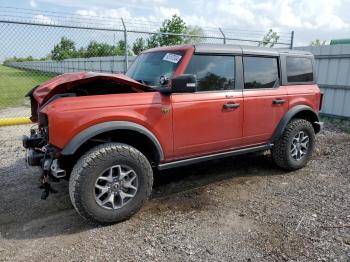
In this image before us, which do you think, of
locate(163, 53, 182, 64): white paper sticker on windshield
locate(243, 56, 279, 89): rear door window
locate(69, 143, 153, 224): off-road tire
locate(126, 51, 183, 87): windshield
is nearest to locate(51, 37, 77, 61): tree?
locate(126, 51, 183, 87): windshield

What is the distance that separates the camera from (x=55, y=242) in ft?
11.0

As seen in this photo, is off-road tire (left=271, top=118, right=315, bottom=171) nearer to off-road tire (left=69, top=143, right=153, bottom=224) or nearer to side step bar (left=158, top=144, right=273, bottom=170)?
side step bar (left=158, top=144, right=273, bottom=170)

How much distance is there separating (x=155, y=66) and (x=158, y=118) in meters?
0.93

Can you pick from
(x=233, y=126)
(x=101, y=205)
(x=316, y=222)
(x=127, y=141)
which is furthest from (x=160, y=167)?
(x=316, y=222)

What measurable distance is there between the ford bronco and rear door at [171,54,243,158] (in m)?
0.01

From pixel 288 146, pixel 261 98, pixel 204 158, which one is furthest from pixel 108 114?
pixel 288 146

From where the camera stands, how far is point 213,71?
14.5ft

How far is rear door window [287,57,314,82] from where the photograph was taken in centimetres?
525

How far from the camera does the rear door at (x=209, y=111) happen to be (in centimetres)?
409

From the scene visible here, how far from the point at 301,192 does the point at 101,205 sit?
2.64 m

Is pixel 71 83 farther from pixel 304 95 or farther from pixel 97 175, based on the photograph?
pixel 304 95

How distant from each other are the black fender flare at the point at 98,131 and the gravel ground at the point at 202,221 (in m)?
0.88

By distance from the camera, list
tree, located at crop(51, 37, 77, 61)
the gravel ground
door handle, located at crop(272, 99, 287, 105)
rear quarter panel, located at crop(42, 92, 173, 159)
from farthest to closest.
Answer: tree, located at crop(51, 37, 77, 61) < door handle, located at crop(272, 99, 287, 105) < rear quarter panel, located at crop(42, 92, 173, 159) < the gravel ground

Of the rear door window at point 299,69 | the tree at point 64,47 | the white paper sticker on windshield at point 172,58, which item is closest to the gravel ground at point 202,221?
the rear door window at point 299,69
